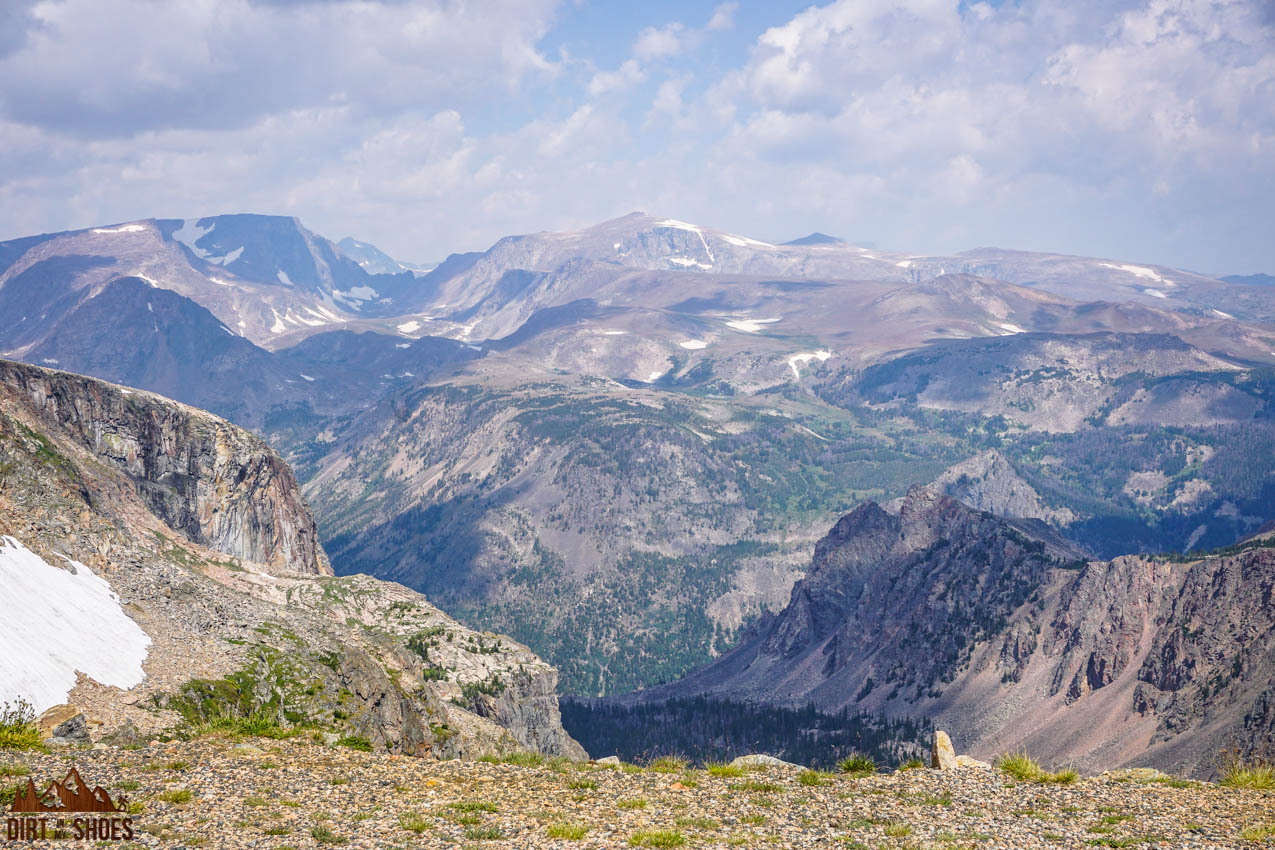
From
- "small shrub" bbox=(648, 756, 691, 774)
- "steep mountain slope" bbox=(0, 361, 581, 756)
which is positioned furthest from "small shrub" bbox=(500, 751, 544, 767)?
"steep mountain slope" bbox=(0, 361, 581, 756)

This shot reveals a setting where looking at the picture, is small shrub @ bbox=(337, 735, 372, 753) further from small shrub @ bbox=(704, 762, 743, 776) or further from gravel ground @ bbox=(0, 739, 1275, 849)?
small shrub @ bbox=(704, 762, 743, 776)

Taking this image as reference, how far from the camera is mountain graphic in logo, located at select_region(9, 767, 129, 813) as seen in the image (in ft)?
87.2

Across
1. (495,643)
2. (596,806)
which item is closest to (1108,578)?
(495,643)

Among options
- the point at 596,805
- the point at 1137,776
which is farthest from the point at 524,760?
the point at 1137,776

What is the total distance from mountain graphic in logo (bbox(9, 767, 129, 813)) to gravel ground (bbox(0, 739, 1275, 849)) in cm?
94

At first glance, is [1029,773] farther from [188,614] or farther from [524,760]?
[188,614]

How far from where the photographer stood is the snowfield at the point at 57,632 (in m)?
50.0

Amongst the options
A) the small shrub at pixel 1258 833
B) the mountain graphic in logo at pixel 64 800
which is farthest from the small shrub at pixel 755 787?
the mountain graphic in logo at pixel 64 800

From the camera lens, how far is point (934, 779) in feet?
112

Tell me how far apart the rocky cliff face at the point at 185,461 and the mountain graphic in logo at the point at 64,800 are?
9007 cm

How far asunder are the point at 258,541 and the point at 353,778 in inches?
5240

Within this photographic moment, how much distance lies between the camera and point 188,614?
7288cm

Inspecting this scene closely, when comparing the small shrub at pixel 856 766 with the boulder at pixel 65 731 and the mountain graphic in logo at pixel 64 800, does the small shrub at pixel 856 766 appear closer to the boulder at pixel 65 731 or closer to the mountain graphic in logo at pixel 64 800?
the mountain graphic in logo at pixel 64 800

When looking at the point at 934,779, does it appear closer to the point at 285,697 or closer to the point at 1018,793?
the point at 1018,793
